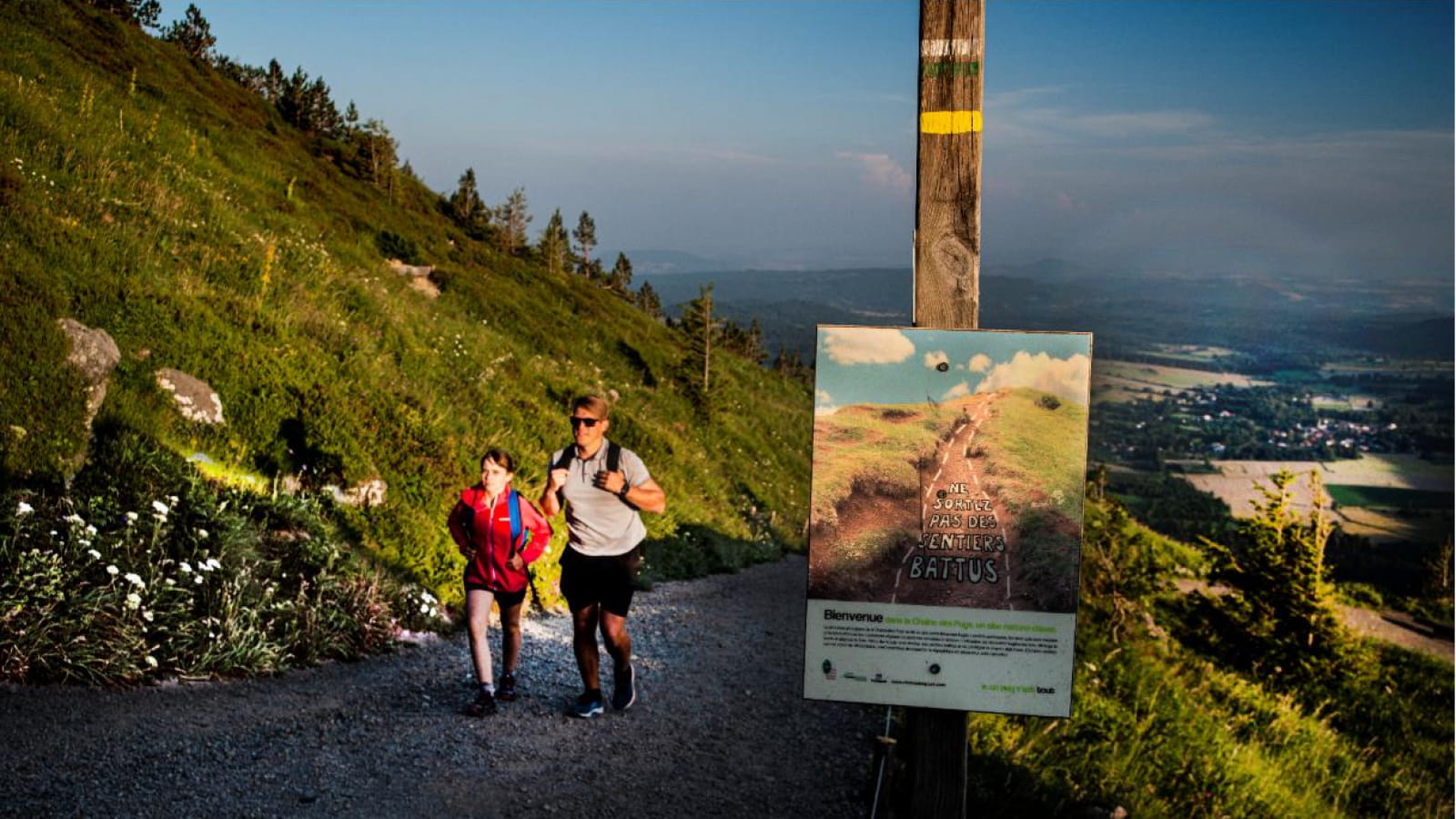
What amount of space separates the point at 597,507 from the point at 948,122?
12.0 feet

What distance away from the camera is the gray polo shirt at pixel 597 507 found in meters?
6.48

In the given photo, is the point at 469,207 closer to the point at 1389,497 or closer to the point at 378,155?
the point at 378,155

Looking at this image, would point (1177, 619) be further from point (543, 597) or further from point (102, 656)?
point (102, 656)

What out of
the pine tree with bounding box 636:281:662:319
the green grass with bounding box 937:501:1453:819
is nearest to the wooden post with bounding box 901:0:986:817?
the green grass with bounding box 937:501:1453:819

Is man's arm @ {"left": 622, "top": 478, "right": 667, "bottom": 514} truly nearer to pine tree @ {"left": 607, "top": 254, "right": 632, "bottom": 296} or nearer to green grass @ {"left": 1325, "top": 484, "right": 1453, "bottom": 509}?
pine tree @ {"left": 607, "top": 254, "right": 632, "bottom": 296}

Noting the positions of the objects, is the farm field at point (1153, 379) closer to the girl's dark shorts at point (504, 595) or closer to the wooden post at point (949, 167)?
the girl's dark shorts at point (504, 595)

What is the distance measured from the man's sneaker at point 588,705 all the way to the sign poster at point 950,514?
11.9 feet

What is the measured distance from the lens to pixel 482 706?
22.3 feet

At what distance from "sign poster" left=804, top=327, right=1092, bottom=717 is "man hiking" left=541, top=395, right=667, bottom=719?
274 centimetres

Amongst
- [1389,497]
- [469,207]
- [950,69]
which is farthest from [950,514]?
[1389,497]

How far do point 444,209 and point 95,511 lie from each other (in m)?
45.3

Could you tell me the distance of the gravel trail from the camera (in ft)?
17.2

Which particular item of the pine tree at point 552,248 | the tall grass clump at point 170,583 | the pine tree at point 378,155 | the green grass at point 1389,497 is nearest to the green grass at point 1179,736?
the tall grass clump at point 170,583

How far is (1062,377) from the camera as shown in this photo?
3.60 metres
